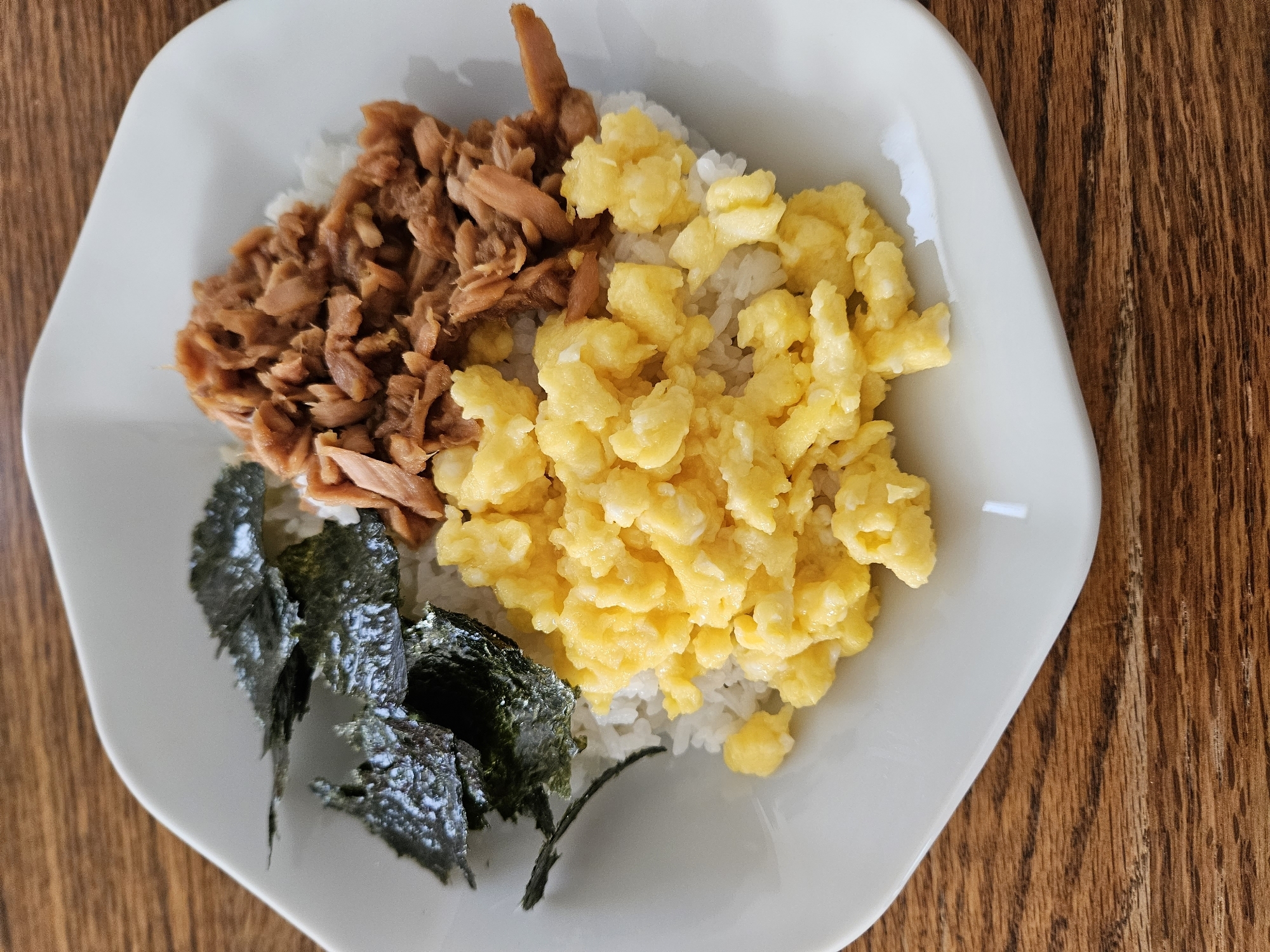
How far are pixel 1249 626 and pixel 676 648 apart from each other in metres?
0.91

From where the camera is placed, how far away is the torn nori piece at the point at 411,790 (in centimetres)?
Answer: 128

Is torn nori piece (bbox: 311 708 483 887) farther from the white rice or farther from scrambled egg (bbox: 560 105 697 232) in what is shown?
scrambled egg (bbox: 560 105 697 232)

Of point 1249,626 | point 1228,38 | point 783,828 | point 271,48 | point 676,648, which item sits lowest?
point 783,828

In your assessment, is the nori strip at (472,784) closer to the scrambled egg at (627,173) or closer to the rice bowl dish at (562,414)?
the rice bowl dish at (562,414)

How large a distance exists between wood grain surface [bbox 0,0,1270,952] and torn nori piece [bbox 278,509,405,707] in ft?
2.28

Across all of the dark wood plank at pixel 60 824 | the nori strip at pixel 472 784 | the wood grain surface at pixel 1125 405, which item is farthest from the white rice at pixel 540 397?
the dark wood plank at pixel 60 824

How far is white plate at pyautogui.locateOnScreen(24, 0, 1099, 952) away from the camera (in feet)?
3.67

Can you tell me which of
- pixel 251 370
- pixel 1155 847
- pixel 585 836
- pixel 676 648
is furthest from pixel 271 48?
pixel 1155 847

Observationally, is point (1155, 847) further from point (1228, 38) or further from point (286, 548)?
point (286, 548)

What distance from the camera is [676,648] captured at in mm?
1241

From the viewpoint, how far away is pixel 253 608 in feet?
4.50

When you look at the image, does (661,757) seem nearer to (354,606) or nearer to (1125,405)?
(354,606)

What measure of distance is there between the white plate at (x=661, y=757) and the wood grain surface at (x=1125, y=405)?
9.5 inches

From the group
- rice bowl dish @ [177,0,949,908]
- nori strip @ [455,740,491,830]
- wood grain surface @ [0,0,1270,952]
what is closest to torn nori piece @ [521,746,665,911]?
rice bowl dish @ [177,0,949,908]
